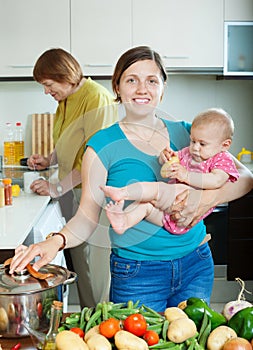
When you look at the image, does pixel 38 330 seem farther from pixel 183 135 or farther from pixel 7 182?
pixel 7 182

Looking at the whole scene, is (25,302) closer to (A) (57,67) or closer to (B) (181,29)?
(A) (57,67)

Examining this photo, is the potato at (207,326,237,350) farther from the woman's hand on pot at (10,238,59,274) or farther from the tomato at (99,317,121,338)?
the woman's hand on pot at (10,238,59,274)

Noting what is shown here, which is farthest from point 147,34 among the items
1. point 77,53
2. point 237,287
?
point 237,287

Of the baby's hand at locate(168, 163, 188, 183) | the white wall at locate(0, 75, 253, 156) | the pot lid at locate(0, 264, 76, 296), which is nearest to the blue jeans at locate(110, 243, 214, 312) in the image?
the baby's hand at locate(168, 163, 188, 183)

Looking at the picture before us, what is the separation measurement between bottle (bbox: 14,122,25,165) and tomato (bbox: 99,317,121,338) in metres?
2.88

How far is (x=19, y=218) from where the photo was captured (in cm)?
251

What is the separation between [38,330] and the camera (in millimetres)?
1302

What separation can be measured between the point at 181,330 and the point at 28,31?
115 inches

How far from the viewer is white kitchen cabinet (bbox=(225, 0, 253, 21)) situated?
3803mm

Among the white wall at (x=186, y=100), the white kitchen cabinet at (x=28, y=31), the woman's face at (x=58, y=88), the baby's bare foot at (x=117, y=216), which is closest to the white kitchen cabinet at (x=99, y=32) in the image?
the white kitchen cabinet at (x=28, y=31)

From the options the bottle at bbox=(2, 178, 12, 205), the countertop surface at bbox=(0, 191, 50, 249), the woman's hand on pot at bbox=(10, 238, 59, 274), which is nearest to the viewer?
the woman's hand on pot at bbox=(10, 238, 59, 274)

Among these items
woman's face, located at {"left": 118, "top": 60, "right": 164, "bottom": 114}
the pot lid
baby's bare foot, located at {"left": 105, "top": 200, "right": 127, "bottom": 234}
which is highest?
woman's face, located at {"left": 118, "top": 60, "right": 164, "bottom": 114}

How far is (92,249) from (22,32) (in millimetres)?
1526

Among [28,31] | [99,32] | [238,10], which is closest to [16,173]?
[28,31]
